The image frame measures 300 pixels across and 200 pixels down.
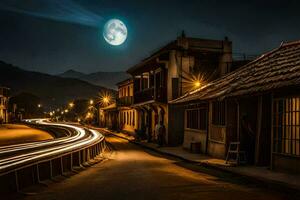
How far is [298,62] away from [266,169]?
4.40m

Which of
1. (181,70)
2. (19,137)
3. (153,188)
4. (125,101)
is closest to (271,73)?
(153,188)

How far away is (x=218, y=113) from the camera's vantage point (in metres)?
21.3

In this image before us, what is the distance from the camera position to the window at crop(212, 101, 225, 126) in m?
20.5

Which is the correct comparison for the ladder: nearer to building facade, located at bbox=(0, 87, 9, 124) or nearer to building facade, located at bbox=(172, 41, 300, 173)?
building facade, located at bbox=(172, 41, 300, 173)

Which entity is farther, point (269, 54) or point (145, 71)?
point (145, 71)

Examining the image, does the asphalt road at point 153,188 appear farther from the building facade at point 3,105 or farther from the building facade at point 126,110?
the building facade at point 3,105

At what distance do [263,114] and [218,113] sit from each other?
16.4 feet

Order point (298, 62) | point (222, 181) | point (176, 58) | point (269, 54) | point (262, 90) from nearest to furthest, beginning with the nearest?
point (222, 181) < point (262, 90) < point (298, 62) < point (269, 54) < point (176, 58)

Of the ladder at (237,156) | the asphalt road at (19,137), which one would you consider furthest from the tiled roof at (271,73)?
the asphalt road at (19,137)

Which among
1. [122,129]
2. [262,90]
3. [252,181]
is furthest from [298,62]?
[122,129]

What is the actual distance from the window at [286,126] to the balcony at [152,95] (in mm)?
17385

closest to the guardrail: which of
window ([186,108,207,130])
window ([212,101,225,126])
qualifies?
window ([212,101,225,126])

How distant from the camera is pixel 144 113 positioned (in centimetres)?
4150

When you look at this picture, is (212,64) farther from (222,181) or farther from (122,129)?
(122,129)
